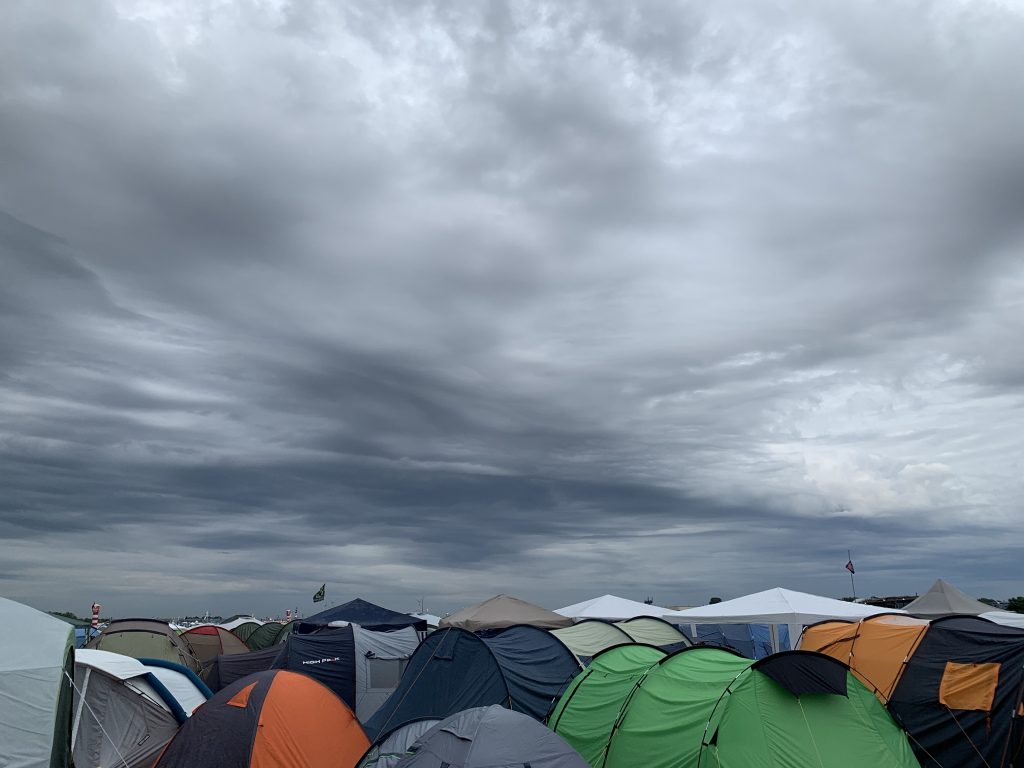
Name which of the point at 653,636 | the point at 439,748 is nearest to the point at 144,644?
the point at 653,636

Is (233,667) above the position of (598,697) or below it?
below

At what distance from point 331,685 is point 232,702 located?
25.5 feet

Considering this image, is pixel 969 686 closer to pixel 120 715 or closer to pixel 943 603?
pixel 120 715

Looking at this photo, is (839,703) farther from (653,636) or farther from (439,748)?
(653,636)

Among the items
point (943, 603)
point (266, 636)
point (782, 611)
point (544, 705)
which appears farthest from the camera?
point (266, 636)

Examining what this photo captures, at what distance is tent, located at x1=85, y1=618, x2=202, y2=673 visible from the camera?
25.6m

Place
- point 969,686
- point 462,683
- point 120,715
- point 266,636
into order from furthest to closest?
point 266,636 → point 462,683 → point 120,715 → point 969,686

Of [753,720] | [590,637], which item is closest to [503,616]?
[590,637]

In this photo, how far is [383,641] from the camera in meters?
21.4

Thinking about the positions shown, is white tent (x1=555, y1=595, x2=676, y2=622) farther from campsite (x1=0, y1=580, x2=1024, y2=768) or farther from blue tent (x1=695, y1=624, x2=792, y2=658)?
campsite (x1=0, y1=580, x2=1024, y2=768)

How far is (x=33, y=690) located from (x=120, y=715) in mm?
4294

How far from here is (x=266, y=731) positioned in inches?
490

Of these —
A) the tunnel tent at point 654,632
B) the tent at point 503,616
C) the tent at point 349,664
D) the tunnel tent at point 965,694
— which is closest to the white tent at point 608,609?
the tent at point 503,616

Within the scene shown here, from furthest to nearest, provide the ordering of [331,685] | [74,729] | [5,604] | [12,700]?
1. [331,685]
2. [74,729]
3. [5,604]
4. [12,700]
